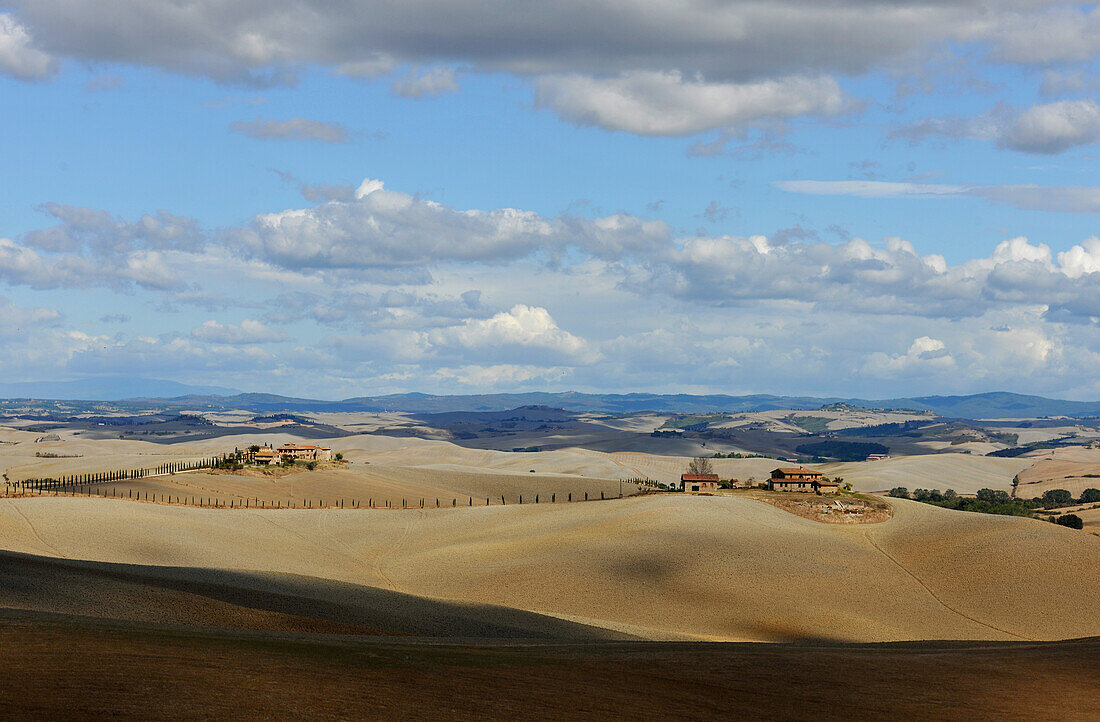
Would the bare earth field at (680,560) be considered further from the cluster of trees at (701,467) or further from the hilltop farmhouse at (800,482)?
the cluster of trees at (701,467)

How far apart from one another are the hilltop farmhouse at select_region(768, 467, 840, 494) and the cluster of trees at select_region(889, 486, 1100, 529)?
16377 millimetres

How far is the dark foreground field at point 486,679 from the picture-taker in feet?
72.3

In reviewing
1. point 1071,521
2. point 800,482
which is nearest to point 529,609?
point 800,482

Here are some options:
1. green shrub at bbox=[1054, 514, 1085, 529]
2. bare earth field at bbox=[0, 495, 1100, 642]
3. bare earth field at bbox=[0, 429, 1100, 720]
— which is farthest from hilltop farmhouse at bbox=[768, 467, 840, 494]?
green shrub at bbox=[1054, 514, 1085, 529]

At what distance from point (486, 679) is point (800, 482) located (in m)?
80.9

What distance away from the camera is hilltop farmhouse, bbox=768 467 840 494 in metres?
101

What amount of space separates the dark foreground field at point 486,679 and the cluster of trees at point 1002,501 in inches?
2955

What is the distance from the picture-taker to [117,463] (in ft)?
528

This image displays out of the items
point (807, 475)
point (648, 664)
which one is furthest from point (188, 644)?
point (807, 475)

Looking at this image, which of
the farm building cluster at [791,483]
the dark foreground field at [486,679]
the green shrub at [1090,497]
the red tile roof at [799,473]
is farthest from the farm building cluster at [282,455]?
the green shrub at [1090,497]

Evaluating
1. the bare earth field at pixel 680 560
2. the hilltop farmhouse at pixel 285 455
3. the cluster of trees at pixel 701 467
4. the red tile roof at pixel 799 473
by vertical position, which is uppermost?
the red tile roof at pixel 799 473

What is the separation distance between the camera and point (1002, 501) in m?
135

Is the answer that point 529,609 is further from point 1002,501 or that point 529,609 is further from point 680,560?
point 1002,501

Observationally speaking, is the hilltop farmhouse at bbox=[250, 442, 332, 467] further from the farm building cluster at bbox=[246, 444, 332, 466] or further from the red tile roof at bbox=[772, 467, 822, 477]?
the red tile roof at bbox=[772, 467, 822, 477]
